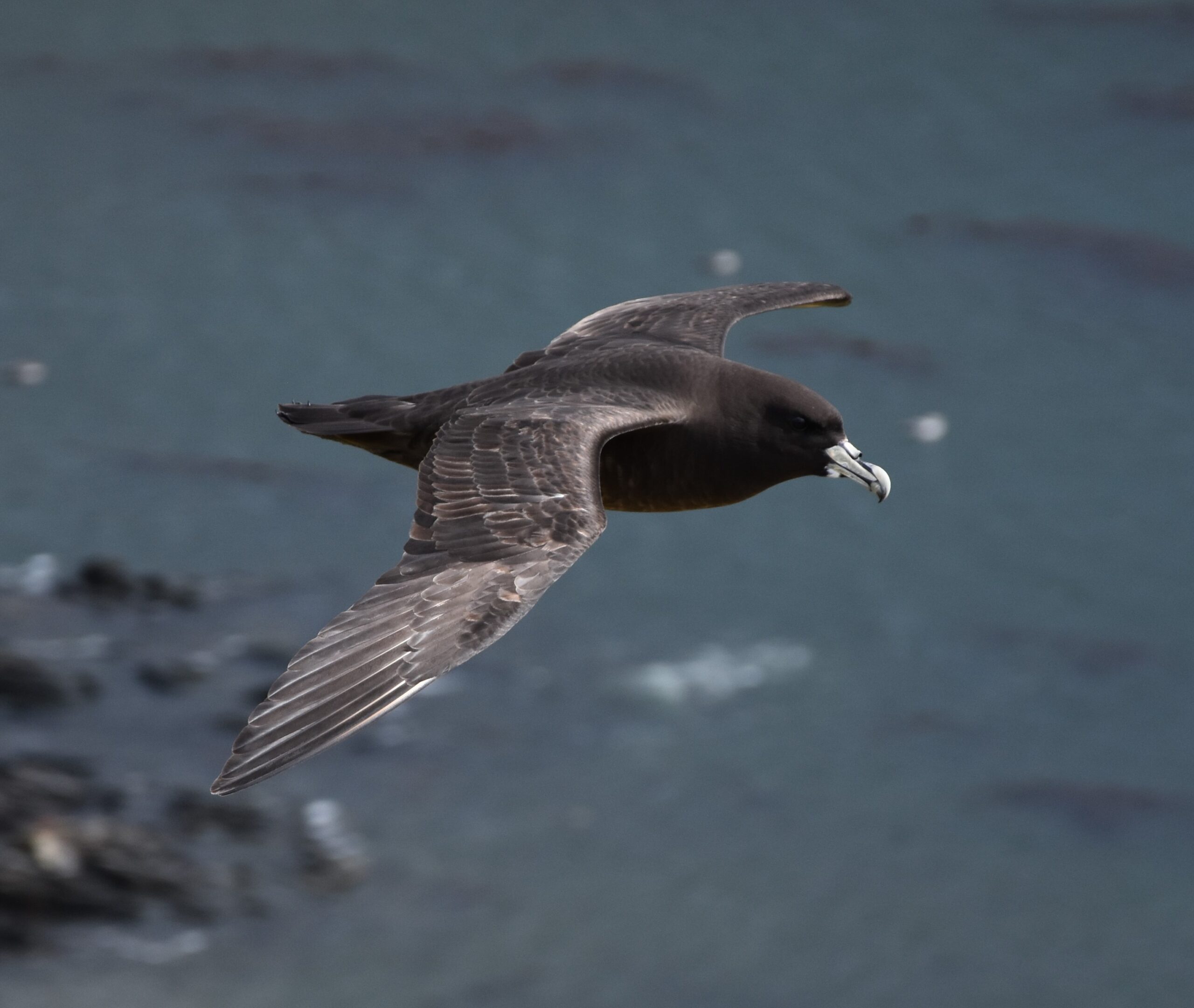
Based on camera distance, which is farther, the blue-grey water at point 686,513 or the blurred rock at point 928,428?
the blurred rock at point 928,428

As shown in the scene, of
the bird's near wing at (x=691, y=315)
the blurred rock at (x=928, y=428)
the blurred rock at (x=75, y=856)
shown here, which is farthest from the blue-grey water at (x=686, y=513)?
the bird's near wing at (x=691, y=315)

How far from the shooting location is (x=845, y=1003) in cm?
2367

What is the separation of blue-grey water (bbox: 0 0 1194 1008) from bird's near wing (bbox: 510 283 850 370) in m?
13.7

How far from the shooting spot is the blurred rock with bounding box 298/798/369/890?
2486 centimetres

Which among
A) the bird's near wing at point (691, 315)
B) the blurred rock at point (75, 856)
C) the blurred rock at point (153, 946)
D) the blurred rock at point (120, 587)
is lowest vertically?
the blurred rock at point (153, 946)

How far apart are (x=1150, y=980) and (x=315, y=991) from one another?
10533mm

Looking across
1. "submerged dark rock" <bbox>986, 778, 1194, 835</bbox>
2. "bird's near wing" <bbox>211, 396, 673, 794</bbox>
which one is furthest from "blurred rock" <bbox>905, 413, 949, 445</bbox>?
"bird's near wing" <bbox>211, 396, 673, 794</bbox>

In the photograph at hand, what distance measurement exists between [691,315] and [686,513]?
59.0ft

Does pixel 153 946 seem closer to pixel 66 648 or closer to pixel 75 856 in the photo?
pixel 75 856

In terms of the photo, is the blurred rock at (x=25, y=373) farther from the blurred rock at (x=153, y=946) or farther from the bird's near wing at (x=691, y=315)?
the bird's near wing at (x=691, y=315)

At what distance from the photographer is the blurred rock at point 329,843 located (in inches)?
979

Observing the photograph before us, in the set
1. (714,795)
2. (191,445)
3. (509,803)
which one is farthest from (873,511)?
(191,445)

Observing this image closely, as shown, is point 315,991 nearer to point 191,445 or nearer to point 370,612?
point 191,445

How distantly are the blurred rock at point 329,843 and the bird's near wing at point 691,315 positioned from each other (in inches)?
588
